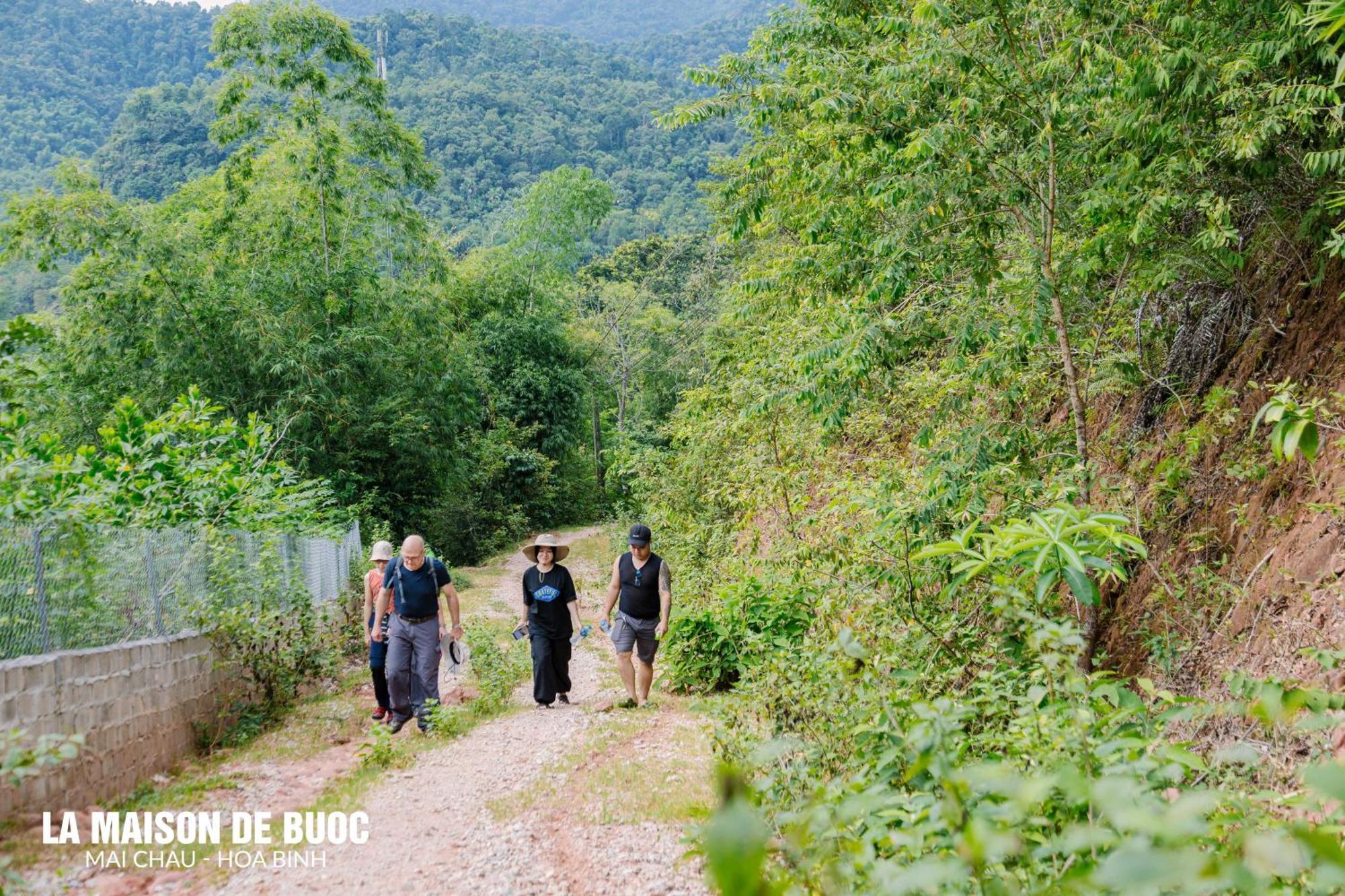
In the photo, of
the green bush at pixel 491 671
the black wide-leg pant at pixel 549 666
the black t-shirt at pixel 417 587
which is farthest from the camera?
the green bush at pixel 491 671

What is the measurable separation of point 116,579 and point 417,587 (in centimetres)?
240

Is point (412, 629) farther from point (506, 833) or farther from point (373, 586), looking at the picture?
point (506, 833)

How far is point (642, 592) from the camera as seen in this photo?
9.00m

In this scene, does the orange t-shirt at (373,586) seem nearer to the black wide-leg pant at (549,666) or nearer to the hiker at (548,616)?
the hiker at (548,616)

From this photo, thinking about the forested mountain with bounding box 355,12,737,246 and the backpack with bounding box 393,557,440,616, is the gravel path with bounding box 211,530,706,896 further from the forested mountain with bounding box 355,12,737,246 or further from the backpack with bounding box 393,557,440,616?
the forested mountain with bounding box 355,12,737,246

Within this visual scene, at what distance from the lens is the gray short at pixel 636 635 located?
29.6 feet

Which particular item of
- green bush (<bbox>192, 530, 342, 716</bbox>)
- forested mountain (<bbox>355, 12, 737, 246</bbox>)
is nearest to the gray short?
green bush (<bbox>192, 530, 342, 716</bbox>)

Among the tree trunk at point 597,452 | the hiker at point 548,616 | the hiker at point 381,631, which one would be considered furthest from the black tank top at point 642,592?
the tree trunk at point 597,452

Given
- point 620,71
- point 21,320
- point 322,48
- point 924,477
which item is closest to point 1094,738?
point 924,477

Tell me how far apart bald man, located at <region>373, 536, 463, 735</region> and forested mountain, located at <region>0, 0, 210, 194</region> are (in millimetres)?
65629

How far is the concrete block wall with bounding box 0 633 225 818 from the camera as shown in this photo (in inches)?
220

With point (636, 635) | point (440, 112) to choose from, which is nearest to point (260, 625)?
point (636, 635)

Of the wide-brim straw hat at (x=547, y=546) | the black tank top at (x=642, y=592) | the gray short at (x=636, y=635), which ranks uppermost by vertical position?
the wide-brim straw hat at (x=547, y=546)

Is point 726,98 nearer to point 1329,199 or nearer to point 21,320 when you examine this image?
point 1329,199
